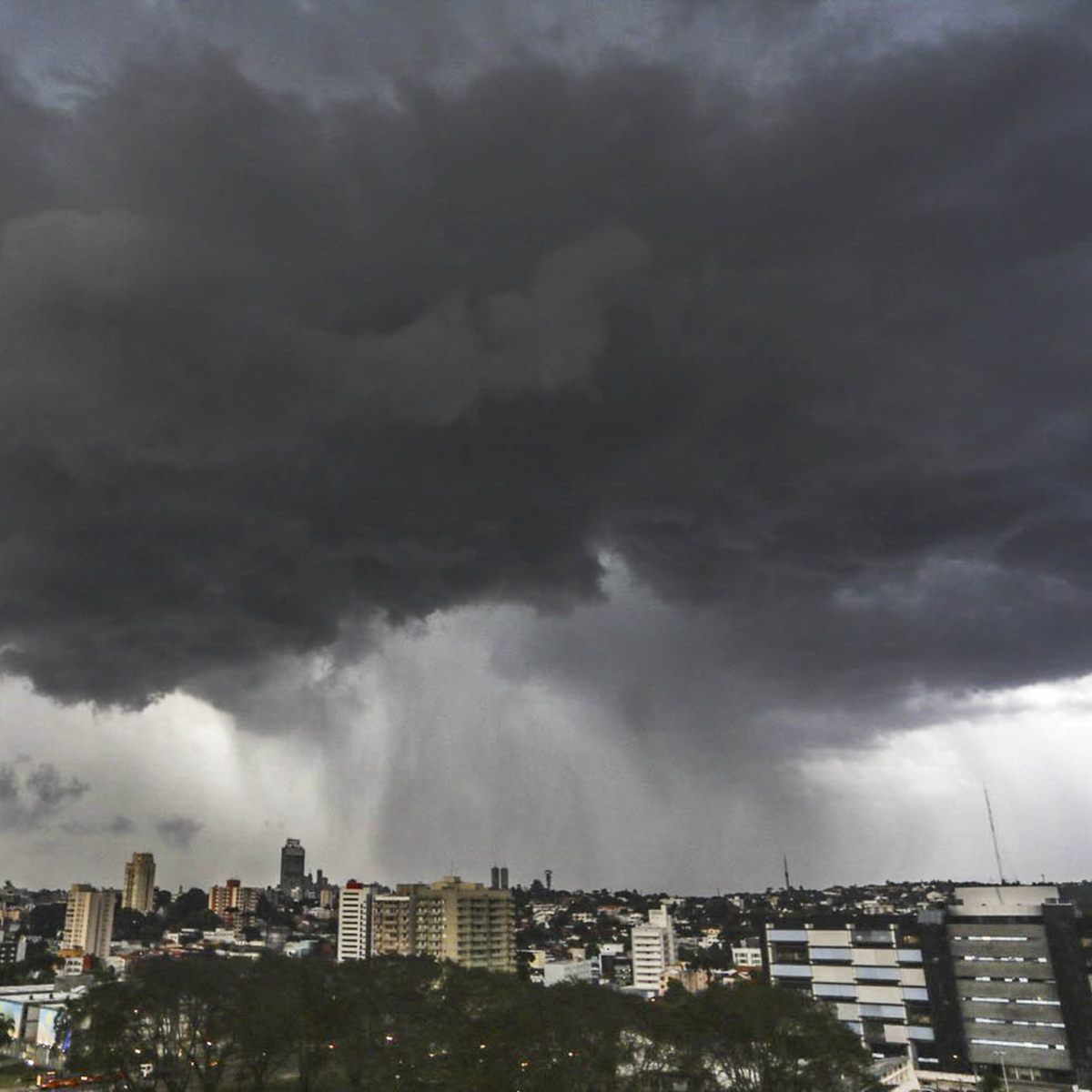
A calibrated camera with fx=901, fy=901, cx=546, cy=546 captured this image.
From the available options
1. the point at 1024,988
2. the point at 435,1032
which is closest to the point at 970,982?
the point at 1024,988

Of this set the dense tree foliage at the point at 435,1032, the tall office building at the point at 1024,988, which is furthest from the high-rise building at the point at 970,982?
the dense tree foliage at the point at 435,1032

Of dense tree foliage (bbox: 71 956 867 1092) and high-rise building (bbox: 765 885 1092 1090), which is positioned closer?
dense tree foliage (bbox: 71 956 867 1092)

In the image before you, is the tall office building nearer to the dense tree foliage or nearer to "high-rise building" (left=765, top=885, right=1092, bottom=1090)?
"high-rise building" (left=765, top=885, right=1092, bottom=1090)

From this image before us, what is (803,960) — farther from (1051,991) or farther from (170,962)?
(170,962)

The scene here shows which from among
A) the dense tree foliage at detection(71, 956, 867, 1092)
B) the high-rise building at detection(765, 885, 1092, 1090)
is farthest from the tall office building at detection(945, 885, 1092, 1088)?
the dense tree foliage at detection(71, 956, 867, 1092)

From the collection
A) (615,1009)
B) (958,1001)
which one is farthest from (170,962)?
(958,1001)

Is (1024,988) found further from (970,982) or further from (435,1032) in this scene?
(435,1032)

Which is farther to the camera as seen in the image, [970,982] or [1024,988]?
[970,982]

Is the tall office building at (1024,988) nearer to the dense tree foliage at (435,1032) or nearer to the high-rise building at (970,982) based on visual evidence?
the high-rise building at (970,982)

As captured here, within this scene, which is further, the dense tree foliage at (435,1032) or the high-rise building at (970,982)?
the high-rise building at (970,982)
